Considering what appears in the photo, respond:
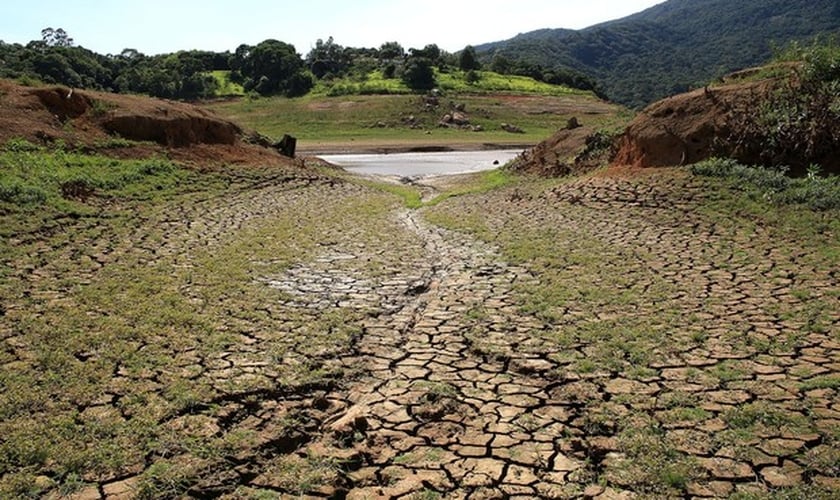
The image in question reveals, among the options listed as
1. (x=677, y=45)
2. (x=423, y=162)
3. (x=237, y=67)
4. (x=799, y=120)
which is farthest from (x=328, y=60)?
(x=677, y=45)

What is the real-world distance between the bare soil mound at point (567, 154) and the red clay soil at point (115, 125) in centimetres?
861

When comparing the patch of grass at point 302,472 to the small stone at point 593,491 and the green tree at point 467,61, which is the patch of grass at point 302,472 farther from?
the green tree at point 467,61

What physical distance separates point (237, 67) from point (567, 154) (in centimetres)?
5707

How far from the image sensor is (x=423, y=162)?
32031mm

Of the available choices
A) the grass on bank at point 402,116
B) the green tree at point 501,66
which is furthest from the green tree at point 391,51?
the grass on bank at point 402,116

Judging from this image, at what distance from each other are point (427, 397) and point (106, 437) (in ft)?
6.87

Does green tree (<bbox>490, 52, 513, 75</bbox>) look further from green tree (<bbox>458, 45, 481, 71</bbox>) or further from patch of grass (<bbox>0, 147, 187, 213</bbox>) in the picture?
patch of grass (<bbox>0, 147, 187, 213</bbox>)

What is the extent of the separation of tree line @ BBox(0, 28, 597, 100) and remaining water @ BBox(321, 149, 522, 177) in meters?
24.8

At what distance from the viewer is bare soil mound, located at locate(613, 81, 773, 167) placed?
1402 cm

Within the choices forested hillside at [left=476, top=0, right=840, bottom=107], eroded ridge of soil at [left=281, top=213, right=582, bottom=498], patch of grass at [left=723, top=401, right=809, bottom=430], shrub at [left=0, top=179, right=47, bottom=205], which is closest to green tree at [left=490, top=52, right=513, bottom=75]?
forested hillside at [left=476, top=0, right=840, bottom=107]

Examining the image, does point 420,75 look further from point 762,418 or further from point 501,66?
point 762,418

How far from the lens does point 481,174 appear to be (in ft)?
76.2

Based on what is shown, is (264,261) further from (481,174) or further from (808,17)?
(808,17)

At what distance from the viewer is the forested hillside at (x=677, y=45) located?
347ft
